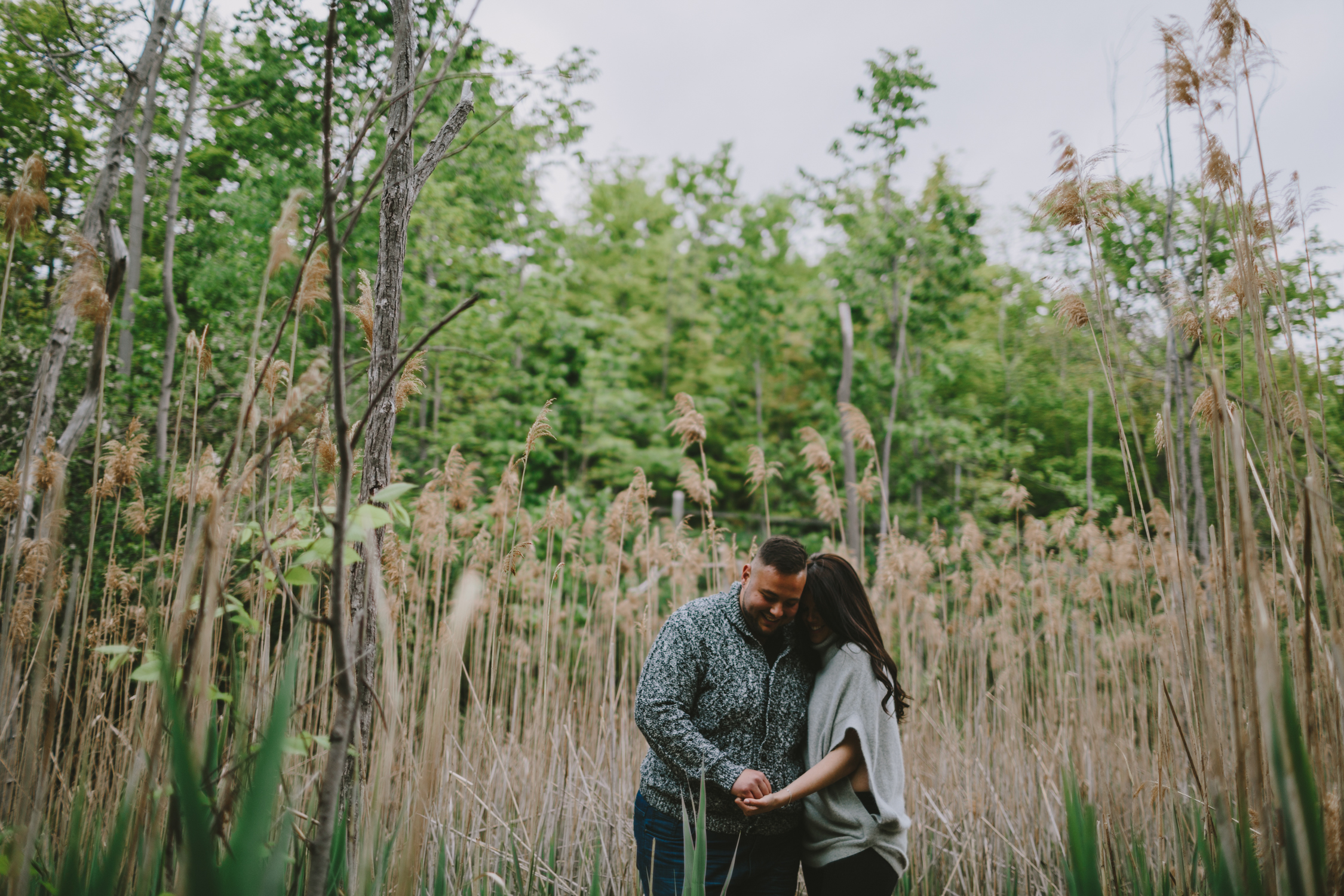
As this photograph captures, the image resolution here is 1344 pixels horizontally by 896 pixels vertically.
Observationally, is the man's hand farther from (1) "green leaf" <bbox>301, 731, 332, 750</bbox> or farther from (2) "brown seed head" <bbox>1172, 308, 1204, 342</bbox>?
(2) "brown seed head" <bbox>1172, 308, 1204, 342</bbox>

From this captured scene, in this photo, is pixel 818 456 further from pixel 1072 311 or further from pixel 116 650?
pixel 116 650

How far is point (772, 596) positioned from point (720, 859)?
777 mm

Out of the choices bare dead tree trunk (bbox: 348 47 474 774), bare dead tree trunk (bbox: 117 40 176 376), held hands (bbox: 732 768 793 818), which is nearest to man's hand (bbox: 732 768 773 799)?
held hands (bbox: 732 768 793 818)

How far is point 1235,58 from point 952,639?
410cm

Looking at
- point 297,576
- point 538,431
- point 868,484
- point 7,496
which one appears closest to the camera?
point 297,576

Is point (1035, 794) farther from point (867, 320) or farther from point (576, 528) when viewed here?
point (867, 320)

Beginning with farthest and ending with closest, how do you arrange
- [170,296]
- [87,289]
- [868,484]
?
1. [170,296]
2. [868,484]
3. [87,289]

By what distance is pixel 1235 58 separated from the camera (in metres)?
1.76

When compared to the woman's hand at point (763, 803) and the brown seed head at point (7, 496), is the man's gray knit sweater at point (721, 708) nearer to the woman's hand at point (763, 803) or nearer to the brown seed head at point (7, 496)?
the woman's hand at point (763, 803)

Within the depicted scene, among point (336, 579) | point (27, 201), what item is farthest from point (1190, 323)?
point (27, 201)

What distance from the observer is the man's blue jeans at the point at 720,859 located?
1932 mm

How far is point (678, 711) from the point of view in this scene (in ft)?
6.29

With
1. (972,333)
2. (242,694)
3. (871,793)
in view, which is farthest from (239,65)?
(972,333)

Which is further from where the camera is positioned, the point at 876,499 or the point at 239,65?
the point at 876,499
